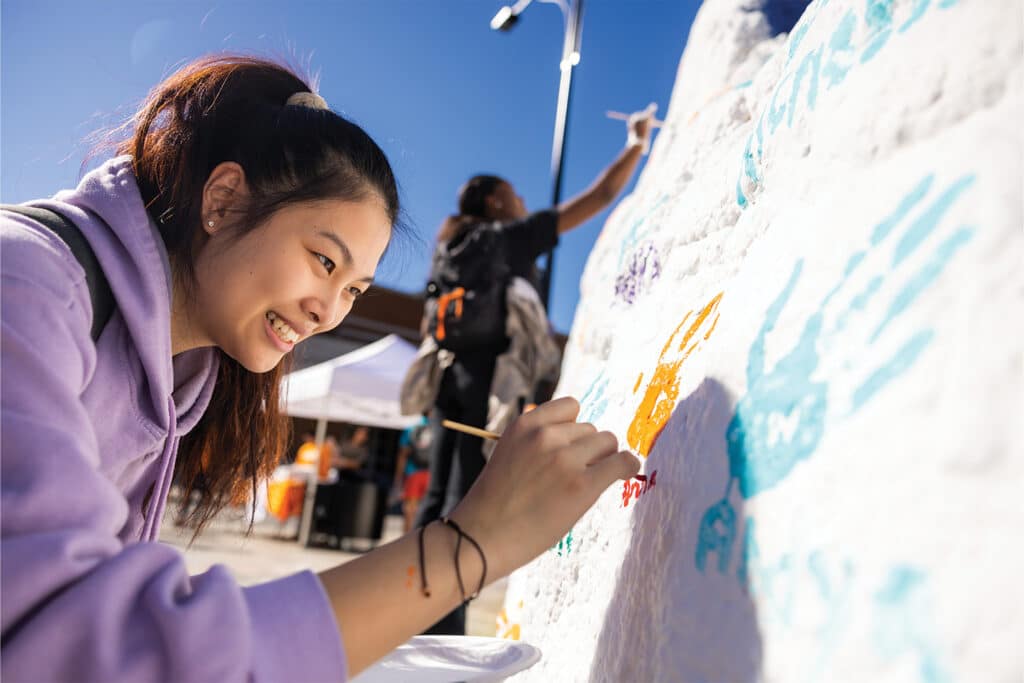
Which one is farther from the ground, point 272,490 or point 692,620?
point 272,490

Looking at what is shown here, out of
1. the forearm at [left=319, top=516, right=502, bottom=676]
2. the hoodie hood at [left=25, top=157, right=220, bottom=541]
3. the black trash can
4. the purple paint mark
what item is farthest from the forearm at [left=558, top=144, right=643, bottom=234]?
the black trash can

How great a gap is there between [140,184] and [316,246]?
0.25 metres

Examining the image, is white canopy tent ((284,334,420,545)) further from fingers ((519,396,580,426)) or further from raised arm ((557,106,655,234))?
fingers ((519,396,580,426))

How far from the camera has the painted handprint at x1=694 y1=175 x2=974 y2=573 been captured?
50 centimetres

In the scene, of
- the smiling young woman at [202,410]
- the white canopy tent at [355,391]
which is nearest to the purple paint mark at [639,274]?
the smiling young woman at [202,410]

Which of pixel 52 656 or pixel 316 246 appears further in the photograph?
pixel 316 246

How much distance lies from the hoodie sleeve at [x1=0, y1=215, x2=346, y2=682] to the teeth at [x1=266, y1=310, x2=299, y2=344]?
374 mm

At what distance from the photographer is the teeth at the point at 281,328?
975 mm

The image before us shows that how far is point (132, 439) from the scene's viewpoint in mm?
891

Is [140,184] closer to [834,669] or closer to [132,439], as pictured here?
[132,439]

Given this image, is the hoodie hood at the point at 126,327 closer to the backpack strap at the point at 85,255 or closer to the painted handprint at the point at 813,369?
the backpack strap at the point at 85,255

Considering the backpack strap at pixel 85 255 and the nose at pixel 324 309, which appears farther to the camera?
the nose at pixel 324 309

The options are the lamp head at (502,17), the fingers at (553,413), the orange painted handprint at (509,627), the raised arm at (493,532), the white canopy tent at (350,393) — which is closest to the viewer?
the raised arm at (493,532)

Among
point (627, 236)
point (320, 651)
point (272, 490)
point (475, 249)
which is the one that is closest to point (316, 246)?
point (320, 651)
